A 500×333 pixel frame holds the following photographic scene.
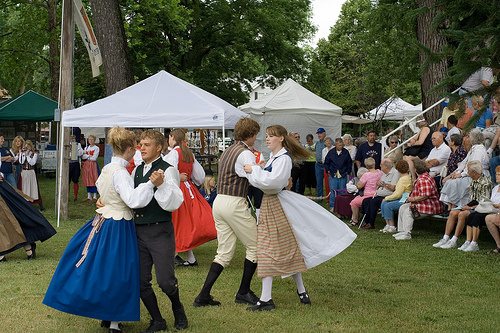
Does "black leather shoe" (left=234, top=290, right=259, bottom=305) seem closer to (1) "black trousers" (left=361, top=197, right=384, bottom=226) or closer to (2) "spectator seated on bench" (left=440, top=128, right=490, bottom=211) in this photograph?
(2) "spectator seated on bench" (left=440, top=128, right=490, bottom=211)

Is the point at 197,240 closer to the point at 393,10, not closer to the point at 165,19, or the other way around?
the point at 393,10

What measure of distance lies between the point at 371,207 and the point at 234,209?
6.96 metres

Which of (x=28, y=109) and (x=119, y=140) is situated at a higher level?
(x=28, y=109)

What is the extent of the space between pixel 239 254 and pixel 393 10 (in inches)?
543

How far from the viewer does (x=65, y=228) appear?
A: 499 inches

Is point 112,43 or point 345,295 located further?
point 112,43

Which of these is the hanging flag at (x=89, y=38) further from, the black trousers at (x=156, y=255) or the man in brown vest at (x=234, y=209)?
the black trousers at (x=156, y=255)

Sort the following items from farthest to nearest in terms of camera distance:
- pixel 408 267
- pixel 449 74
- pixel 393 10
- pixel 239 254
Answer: pixel 393 10
pixel 239 254
pixel 408 267
pixel 449 74

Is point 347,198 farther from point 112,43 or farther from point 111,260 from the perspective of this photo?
point 111,260

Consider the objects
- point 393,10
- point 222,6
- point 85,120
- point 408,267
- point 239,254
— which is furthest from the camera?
point 222,6

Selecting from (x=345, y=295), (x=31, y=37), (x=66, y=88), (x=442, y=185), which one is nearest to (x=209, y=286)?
(x=345, y=295)

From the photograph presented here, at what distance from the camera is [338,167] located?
622 inches

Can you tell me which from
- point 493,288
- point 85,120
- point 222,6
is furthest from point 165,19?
point 493,288

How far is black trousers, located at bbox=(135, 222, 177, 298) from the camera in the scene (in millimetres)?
5297
